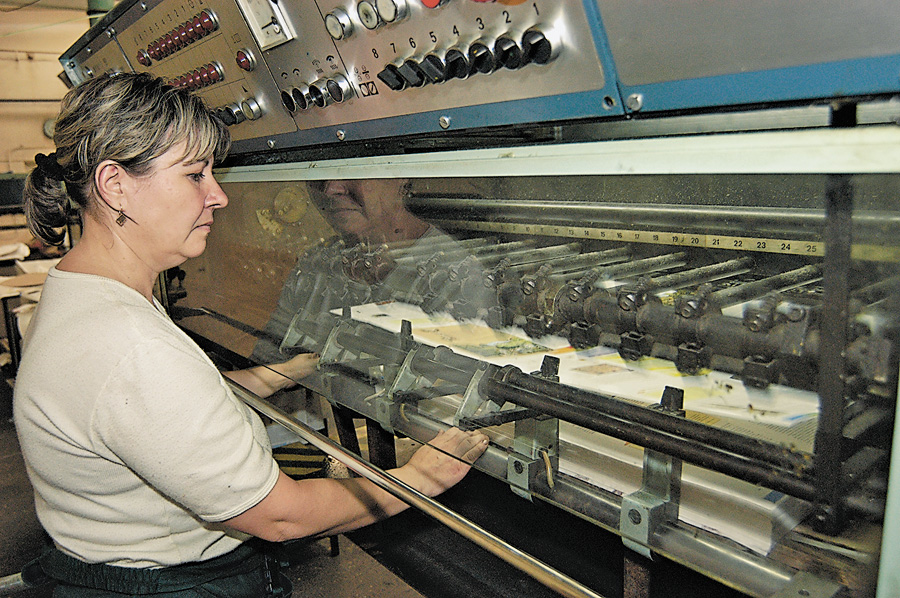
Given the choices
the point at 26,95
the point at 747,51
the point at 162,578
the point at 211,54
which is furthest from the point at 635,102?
the point at 26,95

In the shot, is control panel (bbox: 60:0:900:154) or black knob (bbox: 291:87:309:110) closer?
control panel (bbox: 60:0:900:154)

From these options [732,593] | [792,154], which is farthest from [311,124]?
[732,593]

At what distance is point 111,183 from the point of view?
111 centimetres

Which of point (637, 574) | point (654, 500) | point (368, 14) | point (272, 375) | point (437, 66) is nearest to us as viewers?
point (654, 500)

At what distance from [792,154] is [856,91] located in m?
0.10

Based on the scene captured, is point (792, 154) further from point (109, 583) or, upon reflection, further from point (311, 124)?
point (109, 583)

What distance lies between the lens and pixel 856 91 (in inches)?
25.6

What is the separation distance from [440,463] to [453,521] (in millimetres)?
229

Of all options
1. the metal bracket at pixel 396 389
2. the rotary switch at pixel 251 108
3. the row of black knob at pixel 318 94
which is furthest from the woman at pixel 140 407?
the rotary switch at pixel 251 108

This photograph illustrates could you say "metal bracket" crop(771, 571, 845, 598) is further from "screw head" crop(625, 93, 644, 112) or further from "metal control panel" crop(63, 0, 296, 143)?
"metal control panel" crop(63, 0, 296, 143)

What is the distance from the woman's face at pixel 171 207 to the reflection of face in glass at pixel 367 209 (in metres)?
0.27

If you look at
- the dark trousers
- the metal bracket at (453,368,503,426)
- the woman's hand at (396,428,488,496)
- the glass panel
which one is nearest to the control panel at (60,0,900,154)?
the glass panel

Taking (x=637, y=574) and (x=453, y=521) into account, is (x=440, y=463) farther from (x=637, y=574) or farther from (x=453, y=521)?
(x=637, y=574)

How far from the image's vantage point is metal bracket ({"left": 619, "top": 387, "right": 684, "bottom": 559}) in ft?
2.77
